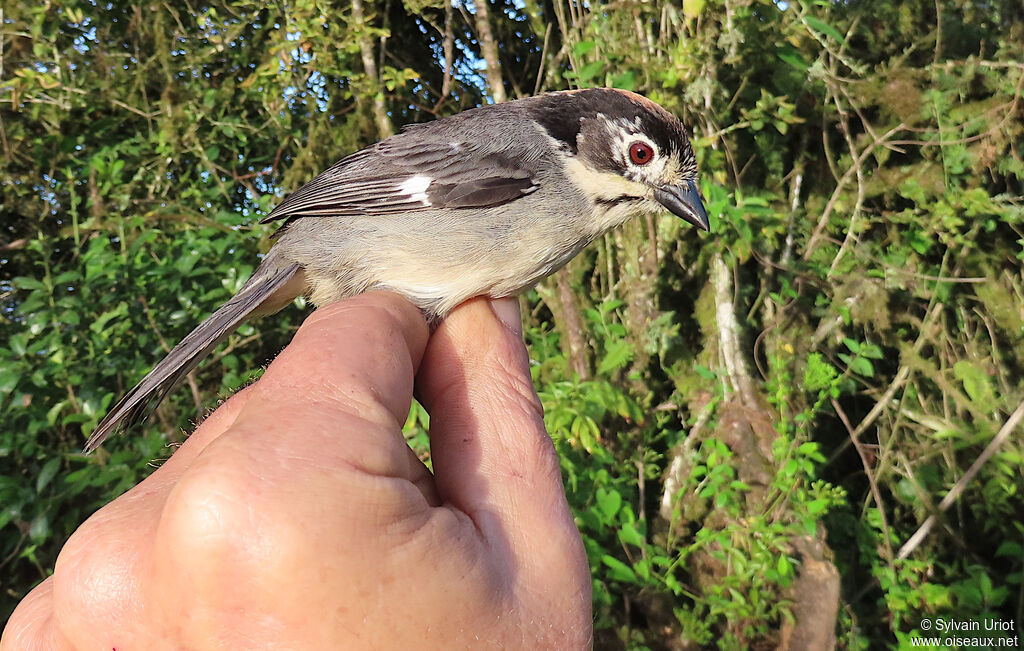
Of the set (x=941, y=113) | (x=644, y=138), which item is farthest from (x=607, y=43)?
(x=941, y=113)

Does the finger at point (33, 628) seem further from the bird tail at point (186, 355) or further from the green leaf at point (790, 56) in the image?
the green leaf at point (790, 56)

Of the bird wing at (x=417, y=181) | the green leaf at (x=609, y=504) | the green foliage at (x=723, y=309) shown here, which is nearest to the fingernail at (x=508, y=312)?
the bird wing at (x=417, y=181)

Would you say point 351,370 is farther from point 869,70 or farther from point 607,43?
point 869,70

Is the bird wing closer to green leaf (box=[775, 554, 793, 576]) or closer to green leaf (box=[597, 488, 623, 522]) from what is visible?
green leaf (box=[597, 488, 623, 522])

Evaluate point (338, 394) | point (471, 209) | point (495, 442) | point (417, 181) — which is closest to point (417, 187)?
point (417, 181)

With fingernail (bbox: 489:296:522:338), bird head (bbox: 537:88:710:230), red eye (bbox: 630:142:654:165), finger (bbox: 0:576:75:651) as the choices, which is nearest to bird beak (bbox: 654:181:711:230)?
bird head (bbox: 537:88:710:230)

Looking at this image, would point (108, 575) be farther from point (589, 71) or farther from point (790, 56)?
point (790, 56)

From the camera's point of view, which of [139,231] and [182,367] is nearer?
[182,367]
